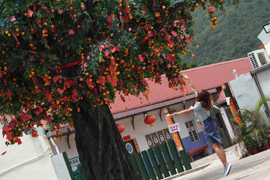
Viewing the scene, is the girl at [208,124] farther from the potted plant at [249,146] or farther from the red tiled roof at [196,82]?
the red tiled roof at [196,82]

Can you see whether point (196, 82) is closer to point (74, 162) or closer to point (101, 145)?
point (74, 162)

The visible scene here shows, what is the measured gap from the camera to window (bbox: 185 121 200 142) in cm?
1919

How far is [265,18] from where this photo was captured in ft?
182

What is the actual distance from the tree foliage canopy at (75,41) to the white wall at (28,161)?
7.71 meters

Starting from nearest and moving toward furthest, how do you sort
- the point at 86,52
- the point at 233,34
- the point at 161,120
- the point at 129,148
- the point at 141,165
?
1. the point at 86,52
2. the point at 141,165
3. the point at 129,148
4. the point at 161,120
5. the point at 233,34

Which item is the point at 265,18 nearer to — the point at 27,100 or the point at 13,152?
the point at 13,152

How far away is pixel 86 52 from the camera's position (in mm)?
6016

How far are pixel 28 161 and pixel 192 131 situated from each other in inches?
381

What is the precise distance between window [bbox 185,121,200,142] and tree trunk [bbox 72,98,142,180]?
1252 centimetres

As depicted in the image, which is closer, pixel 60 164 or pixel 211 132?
pixel 211 132

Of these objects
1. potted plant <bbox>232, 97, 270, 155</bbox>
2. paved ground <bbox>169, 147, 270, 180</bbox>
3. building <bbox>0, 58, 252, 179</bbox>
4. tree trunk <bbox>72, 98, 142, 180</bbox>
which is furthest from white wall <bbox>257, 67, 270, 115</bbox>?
tree trunk <bbox>72, 98, 142, 180</bbox>

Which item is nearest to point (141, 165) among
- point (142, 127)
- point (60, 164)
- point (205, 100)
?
point (60, 164)

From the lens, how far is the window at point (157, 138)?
18.0 m

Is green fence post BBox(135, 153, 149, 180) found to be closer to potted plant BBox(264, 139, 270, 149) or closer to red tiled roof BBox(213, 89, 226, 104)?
potted plant BBox(264, 139, 270, 149)
